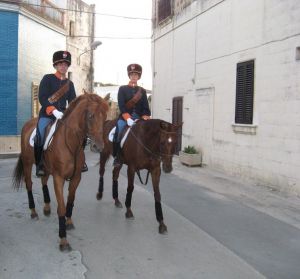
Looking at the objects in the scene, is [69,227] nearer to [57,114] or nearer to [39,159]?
[39,159]

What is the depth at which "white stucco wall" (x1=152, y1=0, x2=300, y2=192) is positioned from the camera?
30.6 feet

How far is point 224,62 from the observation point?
12.5 metres

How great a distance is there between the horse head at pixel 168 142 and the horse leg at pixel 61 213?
1.47 metres

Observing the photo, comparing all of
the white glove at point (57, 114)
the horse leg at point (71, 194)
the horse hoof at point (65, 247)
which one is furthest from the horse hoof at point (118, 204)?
the white glove at point (57, 114)

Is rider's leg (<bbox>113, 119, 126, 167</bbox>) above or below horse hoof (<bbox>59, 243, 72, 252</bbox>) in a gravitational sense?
above

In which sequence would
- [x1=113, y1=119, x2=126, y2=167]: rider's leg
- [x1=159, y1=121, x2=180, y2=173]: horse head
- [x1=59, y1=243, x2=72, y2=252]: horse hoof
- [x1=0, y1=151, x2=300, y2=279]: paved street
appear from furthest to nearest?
[x1=113, y1=119, x2=126, y2=167]: rider's leg
[x1=159, y1=121, x2=180, y2=173]: horse head
[x1=59, y1=243, x2=72, y2=252]: horse hoof
[x1=0, y1=151, x2=300, y2=279]: paved street

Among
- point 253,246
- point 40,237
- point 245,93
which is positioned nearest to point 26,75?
point 245,93

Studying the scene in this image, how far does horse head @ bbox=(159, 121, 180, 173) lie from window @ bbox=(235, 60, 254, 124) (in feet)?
18.9

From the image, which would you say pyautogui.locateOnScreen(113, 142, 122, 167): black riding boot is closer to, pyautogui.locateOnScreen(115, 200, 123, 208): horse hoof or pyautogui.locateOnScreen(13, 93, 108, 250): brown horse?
pyautogui.locateOnScreen(115, 200, 123, 208): horse hoof

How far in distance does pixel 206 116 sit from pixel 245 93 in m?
2.74

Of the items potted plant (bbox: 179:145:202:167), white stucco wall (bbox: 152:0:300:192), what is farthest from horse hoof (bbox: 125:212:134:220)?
potted plant (bbox: 179:145:202:167)

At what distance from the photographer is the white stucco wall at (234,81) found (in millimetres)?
9336

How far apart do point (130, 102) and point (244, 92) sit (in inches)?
200

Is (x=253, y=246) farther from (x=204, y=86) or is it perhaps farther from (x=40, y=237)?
(x=204, y=86)
